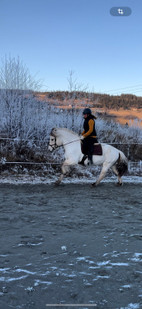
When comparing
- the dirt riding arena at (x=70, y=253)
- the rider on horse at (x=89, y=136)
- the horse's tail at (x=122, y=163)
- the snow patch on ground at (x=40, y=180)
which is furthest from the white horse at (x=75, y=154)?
the dirt riding arena at (x=70, y=253)

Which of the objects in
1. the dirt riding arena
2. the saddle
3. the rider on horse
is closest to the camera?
the dirt riding arena

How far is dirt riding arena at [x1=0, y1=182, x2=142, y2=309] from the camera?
105 inches

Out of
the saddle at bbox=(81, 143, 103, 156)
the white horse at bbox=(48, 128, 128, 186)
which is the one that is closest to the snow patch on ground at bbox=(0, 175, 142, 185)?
the white horse at bbox=(48, 128, 128, 186)

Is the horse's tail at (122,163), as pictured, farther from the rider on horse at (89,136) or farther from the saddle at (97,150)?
the rider on horse at (89,136)

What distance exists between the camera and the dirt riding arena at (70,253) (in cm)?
267

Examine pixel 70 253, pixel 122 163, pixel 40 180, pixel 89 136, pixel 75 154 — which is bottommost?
pixel 40 180

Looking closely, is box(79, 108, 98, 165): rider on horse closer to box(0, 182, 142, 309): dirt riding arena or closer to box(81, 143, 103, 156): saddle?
box(81, 143, 103, 156): saddle

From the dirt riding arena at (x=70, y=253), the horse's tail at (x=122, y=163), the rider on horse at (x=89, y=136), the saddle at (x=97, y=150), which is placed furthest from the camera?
the horse's tail at (x=122, y=163)

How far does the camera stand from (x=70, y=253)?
371 centimetres

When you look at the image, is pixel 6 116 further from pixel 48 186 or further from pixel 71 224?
pixel 71 224

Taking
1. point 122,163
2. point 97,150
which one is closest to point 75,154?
point 97,150

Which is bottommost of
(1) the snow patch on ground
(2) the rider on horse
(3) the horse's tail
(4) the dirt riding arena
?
(1) the snow patch on ground

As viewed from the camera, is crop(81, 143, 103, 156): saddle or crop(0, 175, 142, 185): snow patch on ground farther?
crop(0, 175, 142, 185): snow patch on ground

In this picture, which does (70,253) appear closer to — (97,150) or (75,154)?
(75,154)
